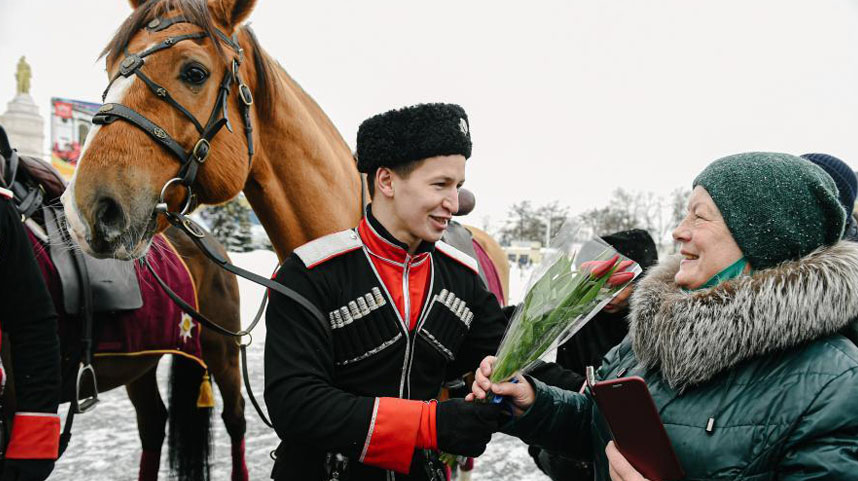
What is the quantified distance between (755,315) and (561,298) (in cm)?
43

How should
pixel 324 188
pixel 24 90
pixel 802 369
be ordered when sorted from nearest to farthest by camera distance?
1. pixel 802 369
2. pixel 324 188
3. pixel 24 90

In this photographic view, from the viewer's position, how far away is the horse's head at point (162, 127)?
5.49ft

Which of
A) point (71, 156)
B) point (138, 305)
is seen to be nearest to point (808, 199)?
point (138, 305)

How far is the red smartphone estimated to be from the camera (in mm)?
1039

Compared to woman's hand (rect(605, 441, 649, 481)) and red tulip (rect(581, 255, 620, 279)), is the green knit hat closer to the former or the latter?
red tulip (rect(581, 255, 620, 279))

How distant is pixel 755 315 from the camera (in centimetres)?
108

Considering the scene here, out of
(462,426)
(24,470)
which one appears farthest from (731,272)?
(24,470)

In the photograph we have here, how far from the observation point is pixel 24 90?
4081 centimetres

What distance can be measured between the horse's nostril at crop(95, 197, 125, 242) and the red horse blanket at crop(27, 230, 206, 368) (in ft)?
2.41

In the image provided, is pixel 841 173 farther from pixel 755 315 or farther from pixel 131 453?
pixel 131 453

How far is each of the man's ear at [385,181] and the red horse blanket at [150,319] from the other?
1457 millimetres

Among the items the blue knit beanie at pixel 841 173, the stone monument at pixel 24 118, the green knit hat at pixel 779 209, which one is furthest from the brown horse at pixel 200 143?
the stone monument at pixel 24 118

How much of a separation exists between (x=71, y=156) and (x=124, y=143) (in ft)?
128

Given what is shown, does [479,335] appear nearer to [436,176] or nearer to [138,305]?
[436,176]
